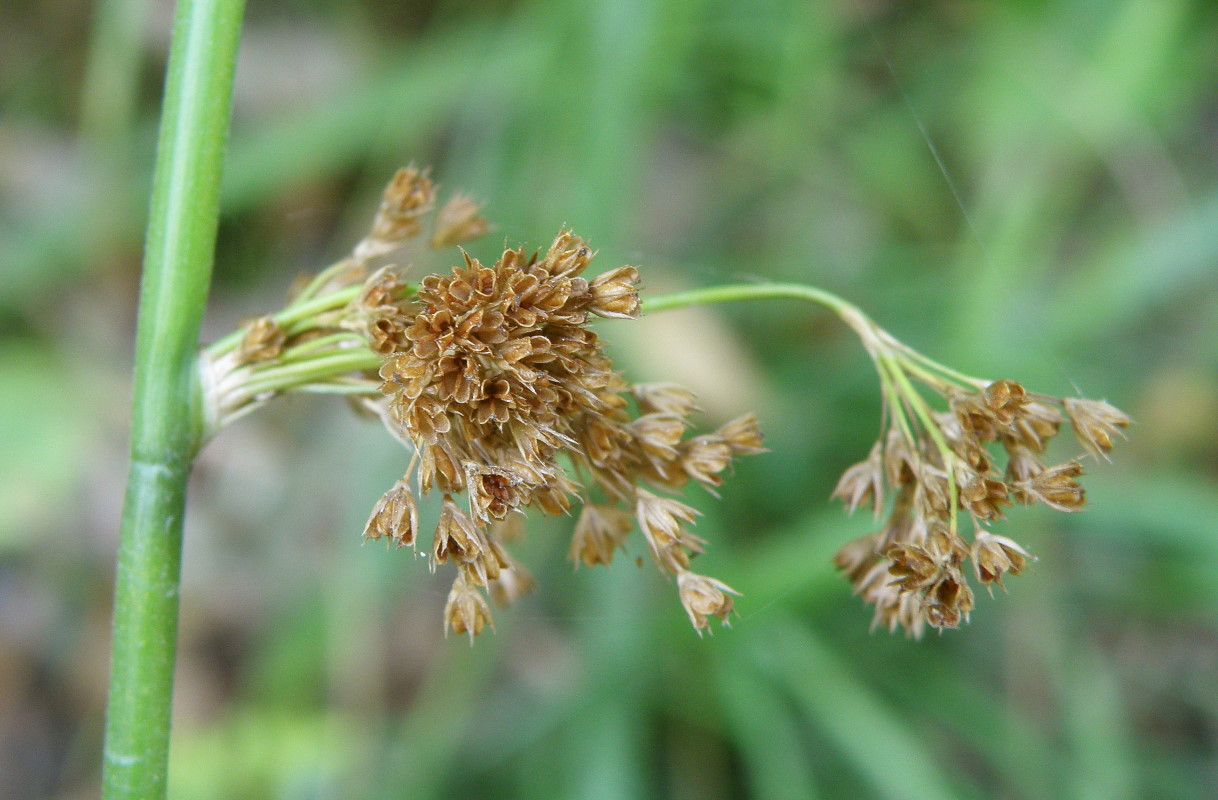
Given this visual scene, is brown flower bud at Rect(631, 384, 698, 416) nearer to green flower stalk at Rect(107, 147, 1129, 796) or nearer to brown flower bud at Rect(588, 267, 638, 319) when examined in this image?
green flower stalk at Rect(107, 147, 1129, 796)

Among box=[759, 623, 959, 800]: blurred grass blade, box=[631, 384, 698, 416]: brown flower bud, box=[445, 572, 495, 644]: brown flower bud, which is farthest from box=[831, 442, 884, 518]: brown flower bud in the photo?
box=[759, 623, 959, 800]: blurred grass blade

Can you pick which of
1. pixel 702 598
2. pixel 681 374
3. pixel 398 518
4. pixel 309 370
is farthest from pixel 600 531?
pixel 681 374

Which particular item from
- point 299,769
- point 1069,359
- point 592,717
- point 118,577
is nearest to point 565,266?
point 118,577

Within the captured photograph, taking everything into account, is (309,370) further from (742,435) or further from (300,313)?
(742,435)

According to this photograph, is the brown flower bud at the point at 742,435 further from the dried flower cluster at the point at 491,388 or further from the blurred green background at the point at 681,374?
the blurred green background at the point at 681,374

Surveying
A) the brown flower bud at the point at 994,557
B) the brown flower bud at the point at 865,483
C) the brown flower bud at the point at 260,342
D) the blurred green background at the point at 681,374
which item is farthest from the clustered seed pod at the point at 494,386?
the blurred green background at the point at 681,374
